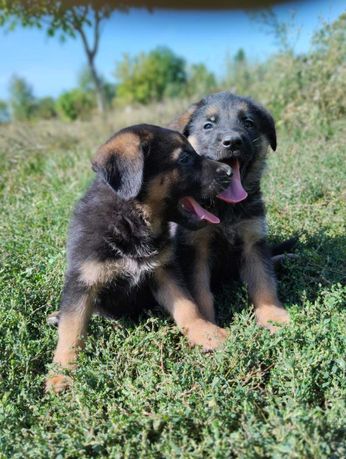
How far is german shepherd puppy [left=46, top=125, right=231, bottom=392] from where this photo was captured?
330cm

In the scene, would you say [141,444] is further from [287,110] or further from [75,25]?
[75,25]

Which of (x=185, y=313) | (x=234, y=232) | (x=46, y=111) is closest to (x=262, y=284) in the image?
(x=234, y=232)

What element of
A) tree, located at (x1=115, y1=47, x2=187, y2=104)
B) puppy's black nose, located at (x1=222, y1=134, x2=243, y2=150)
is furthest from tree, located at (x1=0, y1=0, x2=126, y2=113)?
tree, located at (x1=115, y1=47, x2=187, y2=104)

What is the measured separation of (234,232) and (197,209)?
0.43m

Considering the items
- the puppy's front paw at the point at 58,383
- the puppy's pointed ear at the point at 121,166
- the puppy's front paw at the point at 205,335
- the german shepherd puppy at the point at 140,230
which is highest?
the puppy's pointed ear at the point at 121,166

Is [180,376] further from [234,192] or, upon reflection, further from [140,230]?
[234,192]

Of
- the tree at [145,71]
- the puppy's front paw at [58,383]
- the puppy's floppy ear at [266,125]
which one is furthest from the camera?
the tree at [145,71]

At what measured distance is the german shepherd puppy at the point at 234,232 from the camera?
3787 mm

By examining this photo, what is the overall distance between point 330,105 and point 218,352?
24.7ft

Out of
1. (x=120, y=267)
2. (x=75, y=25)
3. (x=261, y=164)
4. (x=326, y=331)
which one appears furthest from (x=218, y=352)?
(x=75, y=25)

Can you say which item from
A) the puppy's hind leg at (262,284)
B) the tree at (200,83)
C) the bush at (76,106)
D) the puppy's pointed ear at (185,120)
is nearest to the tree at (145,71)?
the bush at (76,106)

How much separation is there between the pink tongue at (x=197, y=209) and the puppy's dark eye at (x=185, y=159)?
24cm

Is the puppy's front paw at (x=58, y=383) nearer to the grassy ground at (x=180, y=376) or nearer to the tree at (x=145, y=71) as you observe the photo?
the grassy ground at (x=180, y=376)

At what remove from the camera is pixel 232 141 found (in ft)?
12.6
